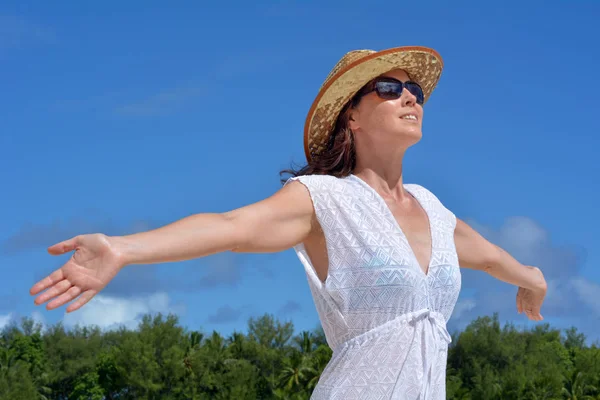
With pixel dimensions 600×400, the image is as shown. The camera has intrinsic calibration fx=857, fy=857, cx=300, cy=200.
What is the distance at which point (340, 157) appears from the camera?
195 inches

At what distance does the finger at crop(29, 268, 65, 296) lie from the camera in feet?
10.9

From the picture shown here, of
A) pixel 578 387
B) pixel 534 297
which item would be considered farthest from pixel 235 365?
pixel 534 297

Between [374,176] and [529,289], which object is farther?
[529,289]

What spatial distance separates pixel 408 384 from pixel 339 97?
1.70 m

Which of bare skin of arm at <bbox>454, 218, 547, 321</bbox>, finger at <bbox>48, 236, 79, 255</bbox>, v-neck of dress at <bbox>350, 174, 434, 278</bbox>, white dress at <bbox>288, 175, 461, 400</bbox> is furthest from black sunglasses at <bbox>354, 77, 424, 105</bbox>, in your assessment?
finger at <bbox>48, 236, 79, 255</bbox>

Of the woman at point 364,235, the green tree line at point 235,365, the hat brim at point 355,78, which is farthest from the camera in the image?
the green tree line at point 235,365

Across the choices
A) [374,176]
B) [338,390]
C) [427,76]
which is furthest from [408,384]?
[427,76]

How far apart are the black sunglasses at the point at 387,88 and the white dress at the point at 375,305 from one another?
2.08 feet

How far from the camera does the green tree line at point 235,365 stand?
5641 centimetres

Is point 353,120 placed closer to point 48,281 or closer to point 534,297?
point 534,297

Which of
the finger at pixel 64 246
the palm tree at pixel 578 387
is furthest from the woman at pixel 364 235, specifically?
the palm tree at pixel 578 387

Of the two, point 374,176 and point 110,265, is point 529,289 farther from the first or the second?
point 110,265

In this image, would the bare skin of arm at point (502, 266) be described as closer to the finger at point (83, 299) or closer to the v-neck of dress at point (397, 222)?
the v-neck of dress at point (397, 222)

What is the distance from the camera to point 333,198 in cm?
460
